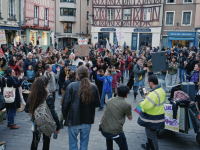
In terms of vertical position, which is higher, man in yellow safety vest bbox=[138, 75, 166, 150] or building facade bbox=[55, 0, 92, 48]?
building facade bbox=[55, 0, 92, 48]

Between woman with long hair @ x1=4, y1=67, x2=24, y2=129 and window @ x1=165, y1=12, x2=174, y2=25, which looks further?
window @ x1=165, y1=12, x2=174, y2=25

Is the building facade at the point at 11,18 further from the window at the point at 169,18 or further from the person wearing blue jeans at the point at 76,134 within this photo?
the person wearing blue jeans at the point at 76,134

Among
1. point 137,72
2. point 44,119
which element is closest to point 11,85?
point 44,119

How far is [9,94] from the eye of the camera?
5750mm

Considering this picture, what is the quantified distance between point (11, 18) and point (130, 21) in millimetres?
17163

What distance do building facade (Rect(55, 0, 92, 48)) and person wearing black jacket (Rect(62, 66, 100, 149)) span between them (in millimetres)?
34722

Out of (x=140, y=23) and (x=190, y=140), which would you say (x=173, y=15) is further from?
(x=190, y=140)

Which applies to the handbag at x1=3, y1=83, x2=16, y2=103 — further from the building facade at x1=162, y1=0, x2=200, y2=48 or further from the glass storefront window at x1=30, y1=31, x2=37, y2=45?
the building facade at x1=162, y1=0, x2=200, y2=48

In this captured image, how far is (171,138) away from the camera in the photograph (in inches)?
213

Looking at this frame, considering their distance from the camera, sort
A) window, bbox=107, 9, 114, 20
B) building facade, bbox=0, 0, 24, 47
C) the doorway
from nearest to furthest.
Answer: building facade, bbox=0, 0, 24, 47
the doorway
window, bbox=107, 9, 114, 20

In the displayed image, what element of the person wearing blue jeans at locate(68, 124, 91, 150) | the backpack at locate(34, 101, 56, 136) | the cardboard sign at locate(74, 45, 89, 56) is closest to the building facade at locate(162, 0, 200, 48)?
the cardboard sign at locate(74, 45, 89, 56)

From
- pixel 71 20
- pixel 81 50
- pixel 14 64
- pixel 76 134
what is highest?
pixel 71 20

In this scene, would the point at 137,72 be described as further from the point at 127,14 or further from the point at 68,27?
the point at 68,27

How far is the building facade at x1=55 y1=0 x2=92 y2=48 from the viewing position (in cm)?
3781
